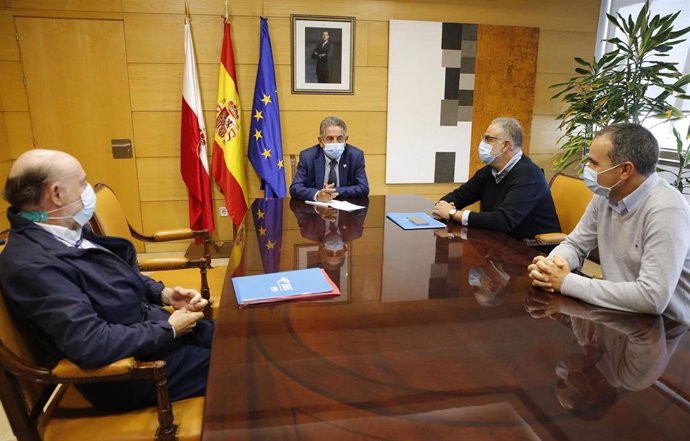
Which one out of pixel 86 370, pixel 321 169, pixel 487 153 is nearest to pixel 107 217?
pixel 86 370

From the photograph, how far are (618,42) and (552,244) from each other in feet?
6.92

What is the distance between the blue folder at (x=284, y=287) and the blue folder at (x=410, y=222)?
0.73m

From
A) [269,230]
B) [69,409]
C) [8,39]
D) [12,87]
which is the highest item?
[8,39]

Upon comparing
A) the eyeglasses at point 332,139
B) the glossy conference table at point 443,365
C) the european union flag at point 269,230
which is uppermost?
the eyeglasses at point 332,139

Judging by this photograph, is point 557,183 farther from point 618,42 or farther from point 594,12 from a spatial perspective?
point 594,12

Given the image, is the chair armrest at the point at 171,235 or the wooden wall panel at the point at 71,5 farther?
the wooden wall panel at the point at 71,5

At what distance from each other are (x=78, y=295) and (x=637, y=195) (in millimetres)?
1653

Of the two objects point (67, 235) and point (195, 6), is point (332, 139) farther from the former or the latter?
point (195, 6)

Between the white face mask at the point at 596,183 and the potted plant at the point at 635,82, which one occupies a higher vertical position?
the potted plant at the point at 635,82

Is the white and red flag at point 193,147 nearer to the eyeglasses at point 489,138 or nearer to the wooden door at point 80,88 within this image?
the wooden door at point 80,88

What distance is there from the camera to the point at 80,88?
11.7ft

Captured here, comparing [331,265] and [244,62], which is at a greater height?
[244,62]

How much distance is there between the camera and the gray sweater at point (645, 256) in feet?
3.84

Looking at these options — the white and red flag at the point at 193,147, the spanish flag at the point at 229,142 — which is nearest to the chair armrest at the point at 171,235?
the spanish flag at the point at 229,142
